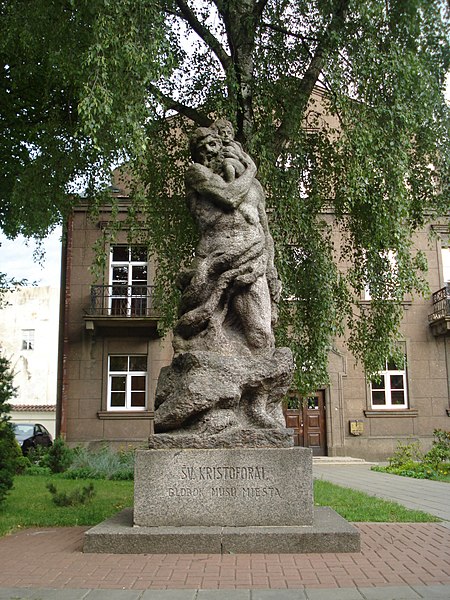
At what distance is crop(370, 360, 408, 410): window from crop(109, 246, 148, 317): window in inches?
360

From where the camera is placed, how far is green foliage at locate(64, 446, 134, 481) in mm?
16297

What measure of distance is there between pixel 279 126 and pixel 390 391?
49.8 feet

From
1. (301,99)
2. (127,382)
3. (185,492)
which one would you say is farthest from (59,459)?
(185,492)

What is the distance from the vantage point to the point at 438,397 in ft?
81.7

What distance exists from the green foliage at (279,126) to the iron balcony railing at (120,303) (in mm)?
9309

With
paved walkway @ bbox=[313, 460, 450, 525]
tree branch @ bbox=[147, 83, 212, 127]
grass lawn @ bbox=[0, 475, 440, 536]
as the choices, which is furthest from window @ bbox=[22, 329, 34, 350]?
tree branch @ bbox=[147, 83, 212, 127]

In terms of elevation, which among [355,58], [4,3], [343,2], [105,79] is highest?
[4,3]

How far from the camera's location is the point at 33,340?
5100 cm

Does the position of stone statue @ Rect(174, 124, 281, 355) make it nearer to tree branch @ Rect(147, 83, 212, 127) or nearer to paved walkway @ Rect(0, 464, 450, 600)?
paved walkway @ Rect(0, 464, 450, 600)

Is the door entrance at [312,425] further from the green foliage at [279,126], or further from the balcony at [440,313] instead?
the green foliage at [279,126]

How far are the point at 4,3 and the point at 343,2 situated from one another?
6550 mm

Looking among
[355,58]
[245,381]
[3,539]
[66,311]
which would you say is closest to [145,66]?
[355,58]

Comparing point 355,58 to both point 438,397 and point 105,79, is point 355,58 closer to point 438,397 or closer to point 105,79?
point 105,79

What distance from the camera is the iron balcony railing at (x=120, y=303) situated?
24016mm
